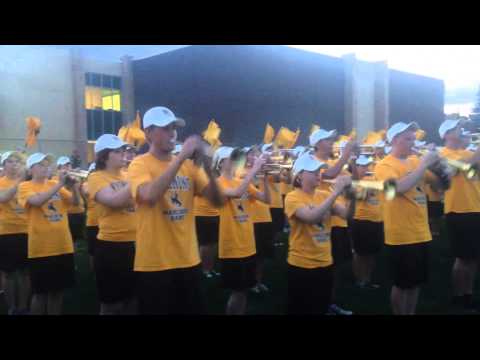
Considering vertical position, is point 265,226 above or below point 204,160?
below

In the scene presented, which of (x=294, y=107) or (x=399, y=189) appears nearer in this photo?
(x=399, y=189)

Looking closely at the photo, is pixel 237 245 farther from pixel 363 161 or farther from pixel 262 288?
pixel 363 161

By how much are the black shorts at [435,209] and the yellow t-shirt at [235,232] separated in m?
5.38

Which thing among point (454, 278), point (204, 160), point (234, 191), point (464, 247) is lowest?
point (454, 278)

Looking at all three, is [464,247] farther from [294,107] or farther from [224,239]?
[294,107]

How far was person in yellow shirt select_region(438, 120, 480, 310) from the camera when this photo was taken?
4.86 metres

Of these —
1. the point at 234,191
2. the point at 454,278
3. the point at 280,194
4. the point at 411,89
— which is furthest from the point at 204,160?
the point at 411,89

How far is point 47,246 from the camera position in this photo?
14.2 ft

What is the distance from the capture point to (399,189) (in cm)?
380

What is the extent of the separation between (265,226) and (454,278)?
2382 millimetres

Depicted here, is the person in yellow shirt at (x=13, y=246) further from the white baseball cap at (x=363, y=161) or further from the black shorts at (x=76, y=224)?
the white baseball cap at (x=363, y=161)

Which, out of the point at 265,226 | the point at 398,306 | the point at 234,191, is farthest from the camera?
the point at 265,226

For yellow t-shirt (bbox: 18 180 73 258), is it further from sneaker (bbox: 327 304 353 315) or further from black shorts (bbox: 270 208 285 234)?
black shorts (bbox: 270 208 285 234)

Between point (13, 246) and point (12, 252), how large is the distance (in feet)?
0.23
